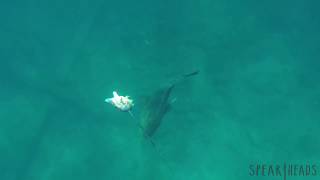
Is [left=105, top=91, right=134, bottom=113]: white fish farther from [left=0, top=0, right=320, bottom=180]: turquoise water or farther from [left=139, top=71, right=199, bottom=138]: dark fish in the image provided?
[left=0, top=0, right=320, bottom=180]: turquoise water

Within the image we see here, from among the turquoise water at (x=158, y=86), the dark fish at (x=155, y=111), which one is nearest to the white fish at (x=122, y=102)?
the dark fish at (x=155, y=111)

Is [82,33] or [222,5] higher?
[222,5]

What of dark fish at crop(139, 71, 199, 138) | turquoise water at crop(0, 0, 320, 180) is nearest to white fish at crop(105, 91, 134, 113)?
dark fish at crop(139, 71, 199, 138)

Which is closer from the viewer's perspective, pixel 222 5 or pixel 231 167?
pixel 231 167

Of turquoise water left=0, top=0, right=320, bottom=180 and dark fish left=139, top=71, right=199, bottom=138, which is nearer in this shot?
dark fish left=139, top=71, right=199, bottom=138

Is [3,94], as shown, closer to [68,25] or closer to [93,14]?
[68,25]

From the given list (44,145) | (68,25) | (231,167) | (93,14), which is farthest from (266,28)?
(44,145)

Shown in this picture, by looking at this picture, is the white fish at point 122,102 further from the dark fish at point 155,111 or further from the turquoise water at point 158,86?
the turquoise water at point 158,86
